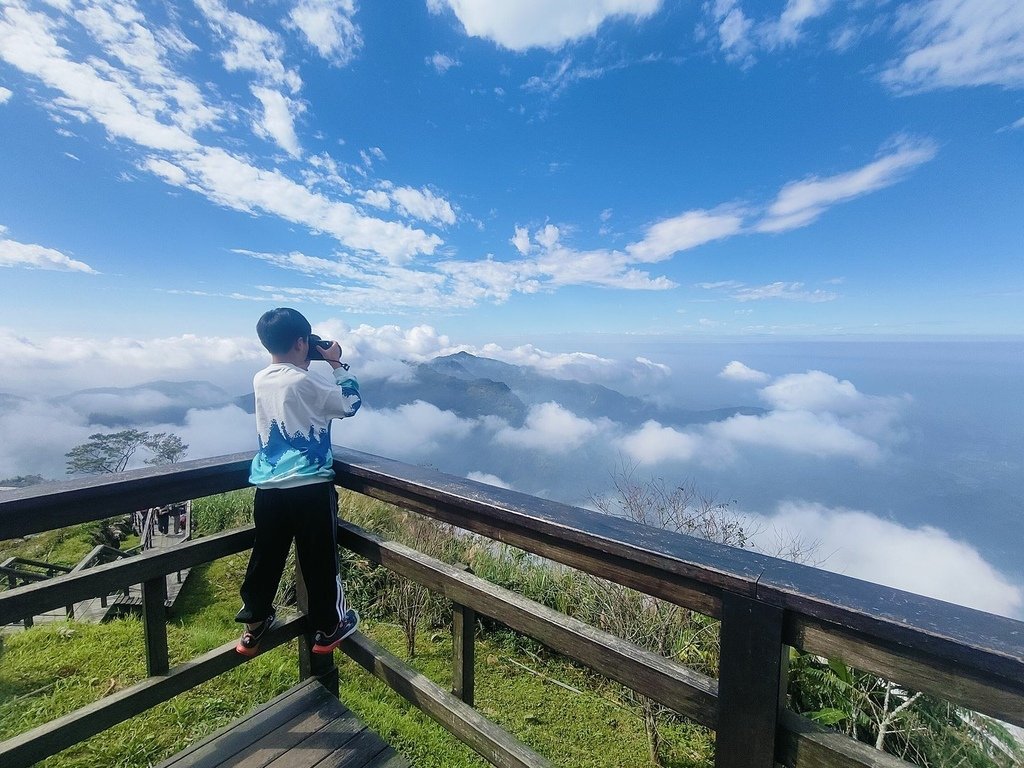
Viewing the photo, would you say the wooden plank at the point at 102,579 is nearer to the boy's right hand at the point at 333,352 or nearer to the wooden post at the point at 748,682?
the boy's right hand at the point at 333,352

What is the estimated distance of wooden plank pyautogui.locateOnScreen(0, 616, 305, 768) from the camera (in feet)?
4.45

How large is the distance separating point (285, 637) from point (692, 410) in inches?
8088

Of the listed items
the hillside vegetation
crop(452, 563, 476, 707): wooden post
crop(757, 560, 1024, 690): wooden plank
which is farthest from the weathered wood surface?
the hillside vegetation

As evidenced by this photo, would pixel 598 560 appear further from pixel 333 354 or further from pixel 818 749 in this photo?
pixel 333 354

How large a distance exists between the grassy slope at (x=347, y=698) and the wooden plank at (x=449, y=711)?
0.94 meters

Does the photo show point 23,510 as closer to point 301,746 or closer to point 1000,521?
point 301,746

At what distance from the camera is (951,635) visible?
0.74 m

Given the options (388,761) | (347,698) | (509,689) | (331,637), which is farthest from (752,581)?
(509,689)

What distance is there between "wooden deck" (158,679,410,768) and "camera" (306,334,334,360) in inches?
54.5

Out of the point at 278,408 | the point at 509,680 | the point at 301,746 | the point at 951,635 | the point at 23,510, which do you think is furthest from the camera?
the point at 509,680

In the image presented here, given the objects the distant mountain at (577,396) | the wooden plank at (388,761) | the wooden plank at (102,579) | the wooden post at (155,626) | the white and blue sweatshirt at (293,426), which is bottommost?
the distant mountain at (577,396)

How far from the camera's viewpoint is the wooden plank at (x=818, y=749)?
2.82 feet

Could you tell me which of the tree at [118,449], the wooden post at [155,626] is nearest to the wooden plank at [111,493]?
the wooden post at [155,626]

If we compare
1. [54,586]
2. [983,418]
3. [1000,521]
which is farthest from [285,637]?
[983,418]
